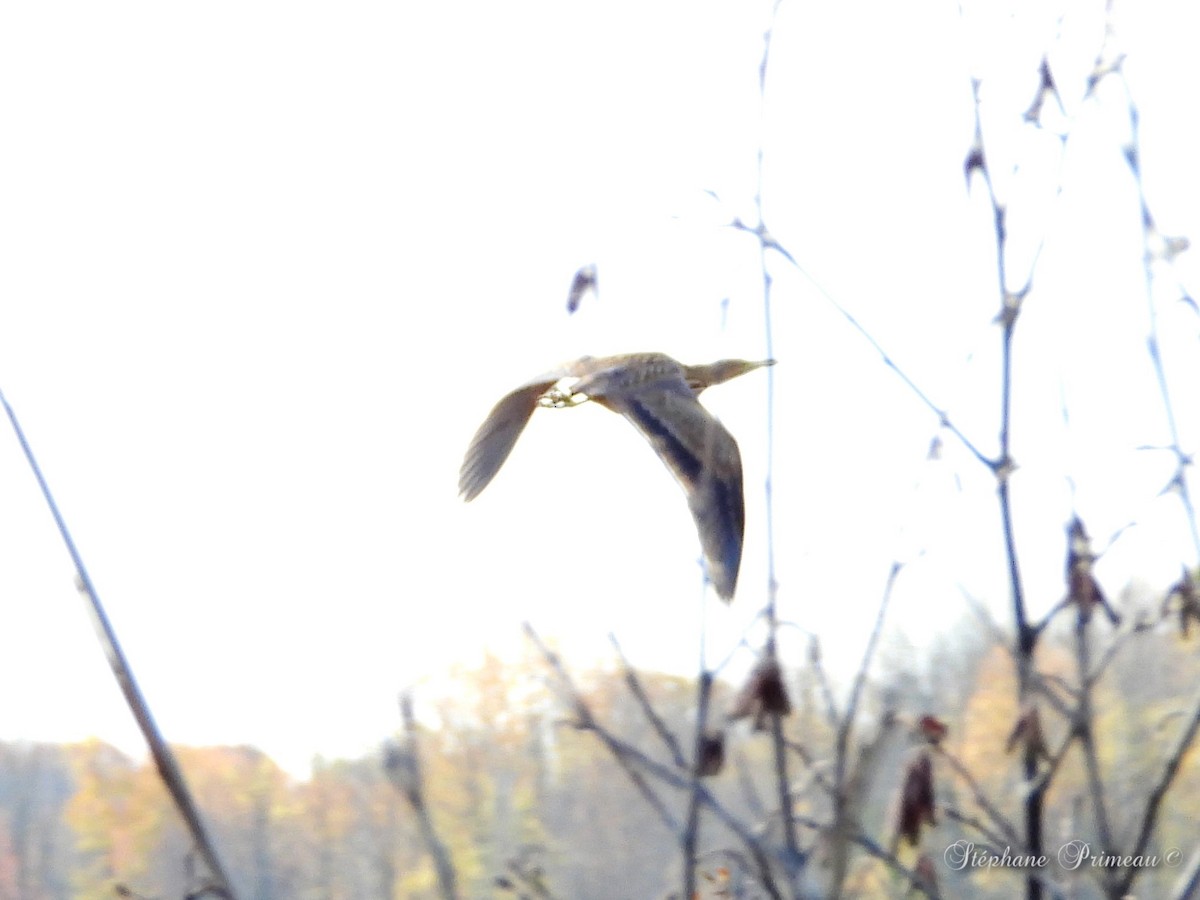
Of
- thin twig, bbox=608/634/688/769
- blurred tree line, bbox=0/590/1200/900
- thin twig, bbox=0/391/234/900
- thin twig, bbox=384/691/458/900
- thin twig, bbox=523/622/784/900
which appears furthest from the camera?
blurred tree line, bbox=0/590/1200/900

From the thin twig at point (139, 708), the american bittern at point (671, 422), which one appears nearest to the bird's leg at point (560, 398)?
the american bittern at point (671, 422)

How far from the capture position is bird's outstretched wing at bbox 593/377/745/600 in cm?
227

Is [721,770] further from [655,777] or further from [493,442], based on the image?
[493,442]

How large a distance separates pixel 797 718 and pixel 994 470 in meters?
0.88

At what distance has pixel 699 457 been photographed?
2432 millimetres

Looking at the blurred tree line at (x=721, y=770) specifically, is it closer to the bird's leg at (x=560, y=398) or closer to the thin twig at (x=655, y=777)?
the thin twig at (x=655, y=777)

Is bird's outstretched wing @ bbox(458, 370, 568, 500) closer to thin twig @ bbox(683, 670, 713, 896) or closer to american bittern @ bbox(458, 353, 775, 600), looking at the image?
american bittern @ bbox(458, 353, 775, 600)

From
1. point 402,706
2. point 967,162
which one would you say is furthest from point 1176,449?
point 402,706

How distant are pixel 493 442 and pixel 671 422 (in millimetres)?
576

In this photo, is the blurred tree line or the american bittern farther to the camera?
the blurred tree line

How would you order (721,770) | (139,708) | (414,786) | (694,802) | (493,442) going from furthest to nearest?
(493,442) → (721,770) → (694,802) → (414,786) → (139,708)
